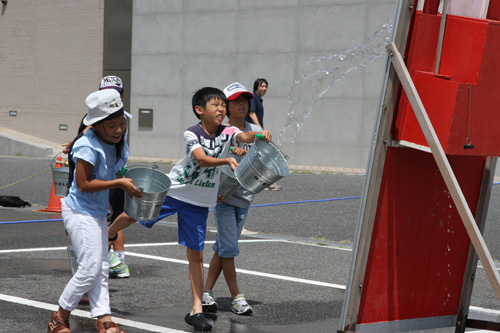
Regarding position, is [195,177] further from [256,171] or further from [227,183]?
[256,171]

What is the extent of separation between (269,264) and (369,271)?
3953 mm

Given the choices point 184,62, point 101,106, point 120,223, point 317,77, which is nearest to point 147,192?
point 101,106

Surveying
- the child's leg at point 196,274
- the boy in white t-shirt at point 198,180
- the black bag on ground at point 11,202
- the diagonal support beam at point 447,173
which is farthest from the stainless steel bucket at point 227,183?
the black bag on ground at point 11,202

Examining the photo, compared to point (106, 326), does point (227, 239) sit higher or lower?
higher

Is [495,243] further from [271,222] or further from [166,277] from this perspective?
[166,277]

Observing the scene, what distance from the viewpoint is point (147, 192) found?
5.34m

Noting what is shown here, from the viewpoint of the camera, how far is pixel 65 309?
5281 millimetres

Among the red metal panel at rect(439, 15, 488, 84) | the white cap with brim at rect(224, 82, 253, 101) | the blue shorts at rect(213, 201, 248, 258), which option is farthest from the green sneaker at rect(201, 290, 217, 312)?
the red metal panel at rect(439, 15, 488, 84)

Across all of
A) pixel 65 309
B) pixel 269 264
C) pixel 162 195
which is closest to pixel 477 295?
pixel 269 264

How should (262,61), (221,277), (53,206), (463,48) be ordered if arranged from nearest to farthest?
(463,48)
(221,277)
(53,206)
(262,61)

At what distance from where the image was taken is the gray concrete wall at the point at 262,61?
22.0 metres

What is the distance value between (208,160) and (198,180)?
273mm

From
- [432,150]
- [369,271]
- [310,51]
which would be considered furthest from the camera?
[310,51]

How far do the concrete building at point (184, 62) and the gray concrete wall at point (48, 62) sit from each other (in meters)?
0.04
